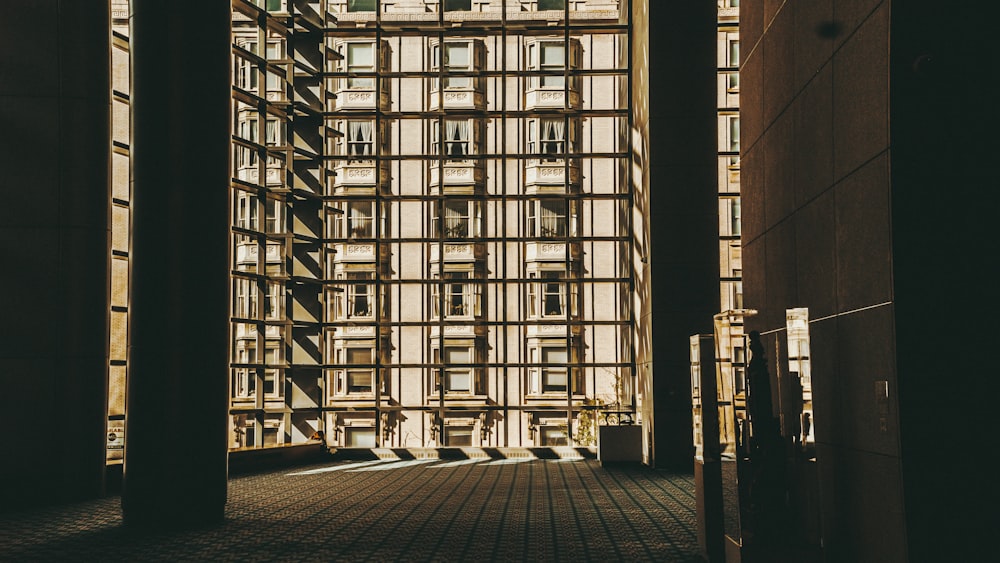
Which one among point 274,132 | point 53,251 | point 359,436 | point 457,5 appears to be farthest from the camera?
point 457,5

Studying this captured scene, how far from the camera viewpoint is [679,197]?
54.2 feet

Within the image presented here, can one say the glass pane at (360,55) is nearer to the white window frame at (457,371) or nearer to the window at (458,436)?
the white window frame at (457,371)

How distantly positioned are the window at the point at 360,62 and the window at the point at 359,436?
643 centimetres

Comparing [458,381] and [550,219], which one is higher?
[550,219]

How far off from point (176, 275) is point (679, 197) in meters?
8.94

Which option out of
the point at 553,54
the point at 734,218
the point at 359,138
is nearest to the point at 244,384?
the point at 359,138

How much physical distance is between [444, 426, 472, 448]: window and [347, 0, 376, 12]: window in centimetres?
814

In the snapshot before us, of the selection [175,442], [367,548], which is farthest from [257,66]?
[367,548]

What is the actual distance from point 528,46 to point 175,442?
1231cm

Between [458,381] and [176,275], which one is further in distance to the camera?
[458,381]

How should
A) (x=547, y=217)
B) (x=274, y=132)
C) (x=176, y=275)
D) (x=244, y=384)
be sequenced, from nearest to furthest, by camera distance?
(x=176, y=275) → (x=244, y=384) → (x=274, y=132) → (x=547, y=217)

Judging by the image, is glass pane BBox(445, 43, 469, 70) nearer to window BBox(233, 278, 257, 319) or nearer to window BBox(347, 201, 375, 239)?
window BBox(347, 201, 375, 239)

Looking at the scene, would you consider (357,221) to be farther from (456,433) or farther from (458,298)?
(456,433)

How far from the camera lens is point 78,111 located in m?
11.9
